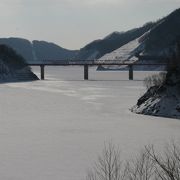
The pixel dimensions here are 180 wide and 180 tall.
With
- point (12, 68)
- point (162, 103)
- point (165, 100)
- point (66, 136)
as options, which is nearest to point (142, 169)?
point (66, 136)

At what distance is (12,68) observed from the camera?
142250 mm

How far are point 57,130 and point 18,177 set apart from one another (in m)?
14.0

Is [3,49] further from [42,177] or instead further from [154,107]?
[42,177]

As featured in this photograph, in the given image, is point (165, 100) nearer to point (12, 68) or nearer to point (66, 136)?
point (66, 136)

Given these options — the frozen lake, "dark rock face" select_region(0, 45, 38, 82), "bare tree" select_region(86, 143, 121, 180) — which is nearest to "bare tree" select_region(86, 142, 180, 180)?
"bare tree" select_region(86, 143, 121, 180)

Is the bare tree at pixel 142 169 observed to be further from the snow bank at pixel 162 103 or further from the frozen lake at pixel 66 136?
the snow bank at pixel 162 103

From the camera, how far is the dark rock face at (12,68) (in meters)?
132

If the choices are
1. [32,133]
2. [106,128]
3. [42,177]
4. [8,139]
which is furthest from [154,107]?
[42,177]

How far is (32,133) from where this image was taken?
2938 cm

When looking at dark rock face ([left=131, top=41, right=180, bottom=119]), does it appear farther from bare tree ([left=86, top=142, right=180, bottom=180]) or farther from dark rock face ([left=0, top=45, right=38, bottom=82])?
dark rock face ([left=0, top=45, right=38, bottom=82])

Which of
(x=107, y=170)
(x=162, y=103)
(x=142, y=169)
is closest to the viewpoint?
(x=142, y=169)

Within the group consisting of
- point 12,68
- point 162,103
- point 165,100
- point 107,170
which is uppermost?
point 107,170

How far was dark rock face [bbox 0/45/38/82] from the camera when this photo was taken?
435 feet

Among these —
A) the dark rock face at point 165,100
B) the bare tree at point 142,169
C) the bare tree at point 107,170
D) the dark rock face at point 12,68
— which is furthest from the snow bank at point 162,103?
the dark rock face at point 12,68
